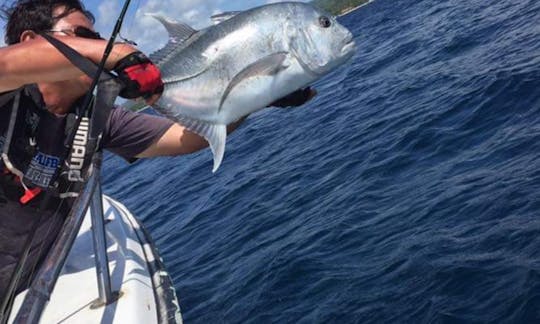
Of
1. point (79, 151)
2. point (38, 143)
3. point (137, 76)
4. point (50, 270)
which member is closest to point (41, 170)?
point (38, 143)

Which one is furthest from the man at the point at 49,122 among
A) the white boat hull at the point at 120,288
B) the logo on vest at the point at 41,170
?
the white boat hull at the point at 120,288

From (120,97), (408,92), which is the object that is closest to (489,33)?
(408,92)

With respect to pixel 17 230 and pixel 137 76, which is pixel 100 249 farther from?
pixel 137 76

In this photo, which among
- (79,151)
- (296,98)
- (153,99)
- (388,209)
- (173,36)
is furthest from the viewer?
(388,209)

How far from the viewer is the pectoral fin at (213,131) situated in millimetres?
3201

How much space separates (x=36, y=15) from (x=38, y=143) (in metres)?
1.07

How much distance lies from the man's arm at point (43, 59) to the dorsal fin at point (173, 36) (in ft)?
0.66

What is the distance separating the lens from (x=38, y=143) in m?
4.34

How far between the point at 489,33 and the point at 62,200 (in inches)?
639

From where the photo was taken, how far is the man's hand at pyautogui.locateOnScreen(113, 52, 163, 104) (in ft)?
9.59

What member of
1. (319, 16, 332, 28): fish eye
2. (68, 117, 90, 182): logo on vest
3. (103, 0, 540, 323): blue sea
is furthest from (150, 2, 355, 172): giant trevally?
(103, 0, 540, 323): blue sea

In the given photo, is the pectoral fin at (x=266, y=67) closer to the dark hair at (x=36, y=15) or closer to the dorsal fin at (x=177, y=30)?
the dorsal fin at (x=177, y=30)

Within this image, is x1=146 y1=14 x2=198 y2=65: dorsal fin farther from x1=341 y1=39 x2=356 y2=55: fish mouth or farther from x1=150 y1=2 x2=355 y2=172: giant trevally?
x1=341 y1=39 x2=356 y2=55: fish mouth

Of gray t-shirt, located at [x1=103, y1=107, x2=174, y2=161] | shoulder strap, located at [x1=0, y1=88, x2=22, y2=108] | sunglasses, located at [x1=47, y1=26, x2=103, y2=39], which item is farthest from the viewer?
gray t-shirt, located at [x1=103, y1=107, x2=174, y2=161]
